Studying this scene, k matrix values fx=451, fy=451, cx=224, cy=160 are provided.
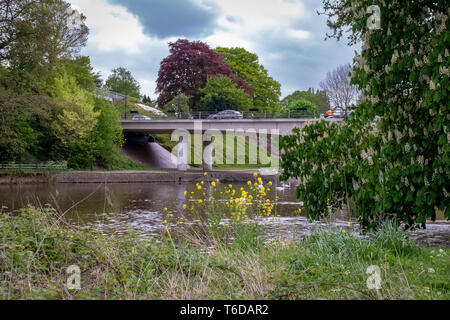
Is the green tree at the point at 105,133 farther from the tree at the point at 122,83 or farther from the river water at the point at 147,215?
the tree at the point at 122,83

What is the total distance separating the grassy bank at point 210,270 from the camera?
4211 millimetres

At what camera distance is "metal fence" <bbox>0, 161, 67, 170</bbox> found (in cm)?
3728

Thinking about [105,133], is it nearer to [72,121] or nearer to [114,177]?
[72,121]

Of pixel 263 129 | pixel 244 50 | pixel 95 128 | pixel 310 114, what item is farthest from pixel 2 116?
pixel 244 50

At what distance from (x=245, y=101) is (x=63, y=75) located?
76.6 ft

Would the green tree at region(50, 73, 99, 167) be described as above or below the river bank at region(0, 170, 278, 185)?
above

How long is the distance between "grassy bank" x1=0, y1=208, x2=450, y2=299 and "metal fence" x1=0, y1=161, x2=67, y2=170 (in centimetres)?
3373

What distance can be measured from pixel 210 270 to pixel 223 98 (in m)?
53.3

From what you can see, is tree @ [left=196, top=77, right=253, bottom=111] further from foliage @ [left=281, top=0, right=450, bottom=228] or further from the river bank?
foliage @ [left=281, top=0, right=450, bottom=228]

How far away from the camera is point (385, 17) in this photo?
6836 mm

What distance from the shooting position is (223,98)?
57.5 metres

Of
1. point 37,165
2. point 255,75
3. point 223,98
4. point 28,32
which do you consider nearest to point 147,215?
point 28,32

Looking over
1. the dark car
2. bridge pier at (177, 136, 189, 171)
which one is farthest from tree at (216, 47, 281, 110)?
the dark car
